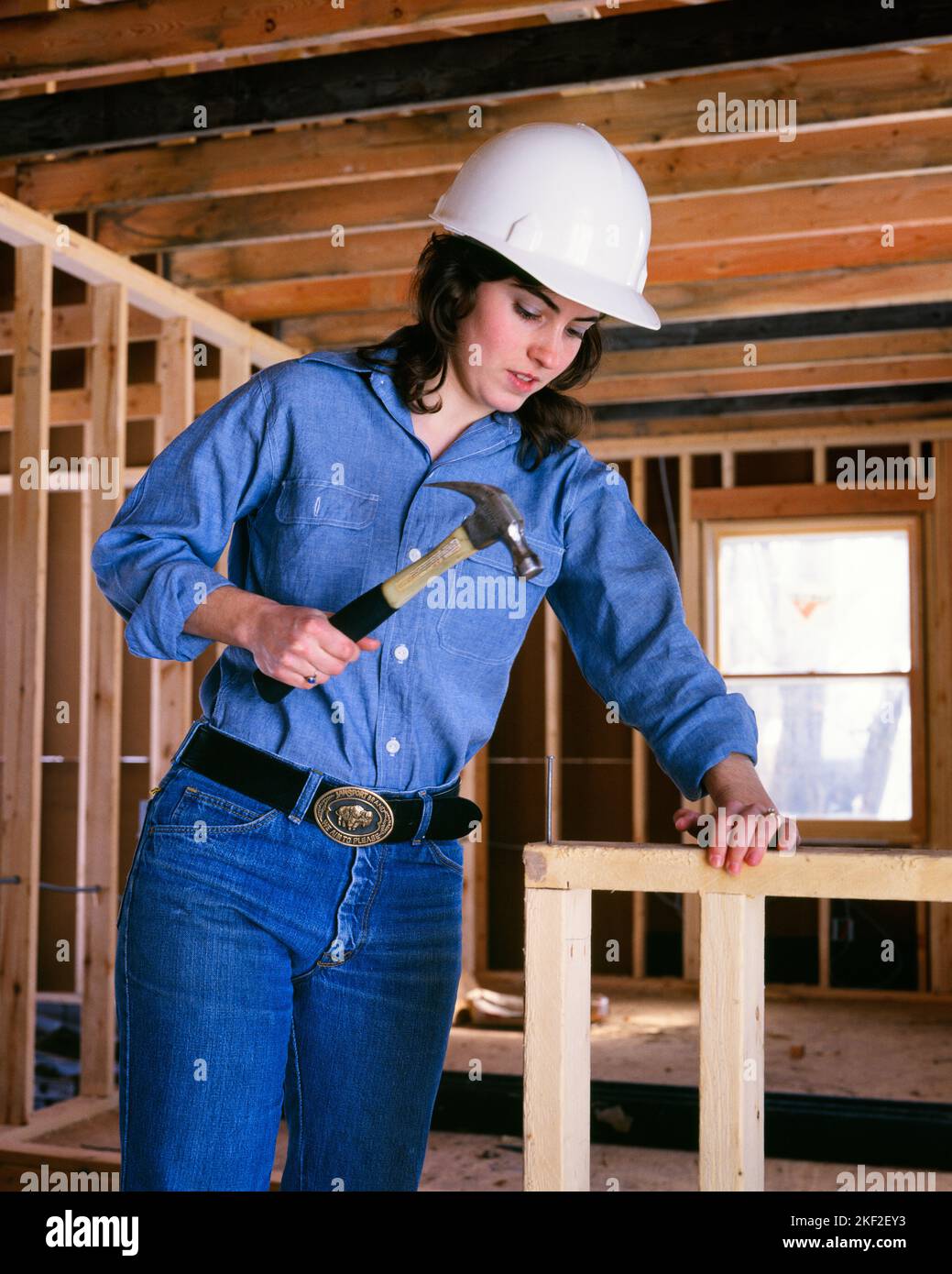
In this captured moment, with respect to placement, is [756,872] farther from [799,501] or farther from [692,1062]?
[799,501]

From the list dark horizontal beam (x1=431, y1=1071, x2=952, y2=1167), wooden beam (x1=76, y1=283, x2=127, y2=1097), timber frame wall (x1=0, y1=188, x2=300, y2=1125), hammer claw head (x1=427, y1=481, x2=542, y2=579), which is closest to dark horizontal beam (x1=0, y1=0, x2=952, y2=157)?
timber frame wall (x1=0, y1=188, x2=300, y2=1125)

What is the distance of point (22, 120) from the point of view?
357cm

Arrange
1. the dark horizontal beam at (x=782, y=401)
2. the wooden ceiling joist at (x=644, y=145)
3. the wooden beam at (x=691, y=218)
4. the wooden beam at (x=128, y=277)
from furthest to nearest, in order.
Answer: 1. the dark horizontal beam at (x=782, y=401)
2. the wooden beam at (x=691, y=218)
3. the wooden beam at (x=128, y=277)
4. the wooden ceiling joist at (x=644, y=145)

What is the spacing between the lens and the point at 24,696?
3.81 m

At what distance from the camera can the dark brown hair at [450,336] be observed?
1.56 metres

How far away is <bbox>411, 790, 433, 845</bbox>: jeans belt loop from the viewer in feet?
4.80

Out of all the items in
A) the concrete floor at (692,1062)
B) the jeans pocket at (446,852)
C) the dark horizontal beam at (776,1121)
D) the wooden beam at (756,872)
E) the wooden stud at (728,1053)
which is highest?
the wooden beam at (756,872)

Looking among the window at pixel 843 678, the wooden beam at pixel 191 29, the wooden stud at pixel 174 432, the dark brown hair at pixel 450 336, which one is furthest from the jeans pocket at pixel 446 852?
the window at pixel 843 678

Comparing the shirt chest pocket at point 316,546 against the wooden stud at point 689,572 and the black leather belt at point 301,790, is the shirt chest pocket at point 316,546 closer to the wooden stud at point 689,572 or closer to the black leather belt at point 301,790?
the black leather belt at point 301,790

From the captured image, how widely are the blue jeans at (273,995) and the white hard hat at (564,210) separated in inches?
27.2

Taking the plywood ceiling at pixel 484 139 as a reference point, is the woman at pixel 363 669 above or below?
below

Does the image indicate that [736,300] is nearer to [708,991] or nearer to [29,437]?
[29,437]

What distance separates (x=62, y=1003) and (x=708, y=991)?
5841 millimetres

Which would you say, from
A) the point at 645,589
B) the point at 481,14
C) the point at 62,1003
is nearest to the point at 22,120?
the point at 481,14
